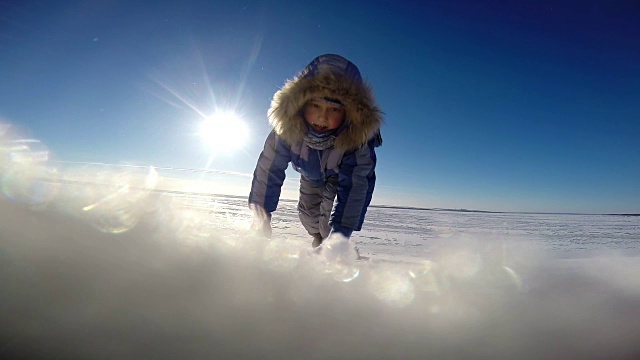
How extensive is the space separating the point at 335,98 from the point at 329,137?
11.2 inches

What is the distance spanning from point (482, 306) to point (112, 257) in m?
1.69

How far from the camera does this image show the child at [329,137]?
217 cm

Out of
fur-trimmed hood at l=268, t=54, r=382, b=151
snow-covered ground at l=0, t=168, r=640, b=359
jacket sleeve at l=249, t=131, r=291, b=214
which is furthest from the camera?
jacket sleeve at l=249, t=131, r=291, b=214

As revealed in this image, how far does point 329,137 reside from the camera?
85.6 inches

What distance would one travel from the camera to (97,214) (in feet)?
7.36

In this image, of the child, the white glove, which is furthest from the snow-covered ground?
the child

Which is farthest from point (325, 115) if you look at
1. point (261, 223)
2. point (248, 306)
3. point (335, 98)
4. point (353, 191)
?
point (248, 306)

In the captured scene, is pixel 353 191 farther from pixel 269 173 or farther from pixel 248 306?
pixel 248 306

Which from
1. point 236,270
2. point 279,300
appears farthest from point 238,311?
point 236,270

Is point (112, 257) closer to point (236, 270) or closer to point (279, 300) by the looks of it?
point (236, 270)

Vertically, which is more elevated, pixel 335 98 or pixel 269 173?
pixel 335 98

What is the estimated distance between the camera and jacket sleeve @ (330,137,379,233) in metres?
2.17

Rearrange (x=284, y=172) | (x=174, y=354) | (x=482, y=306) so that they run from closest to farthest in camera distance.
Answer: (x=174, y=354), (x=482, y=306), (x=284, y=172)

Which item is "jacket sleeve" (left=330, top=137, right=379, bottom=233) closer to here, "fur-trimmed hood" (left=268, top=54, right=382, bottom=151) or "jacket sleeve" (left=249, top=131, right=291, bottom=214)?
"fur-trimmed hood" (left=268, top=54, right=382, bottom=151)
